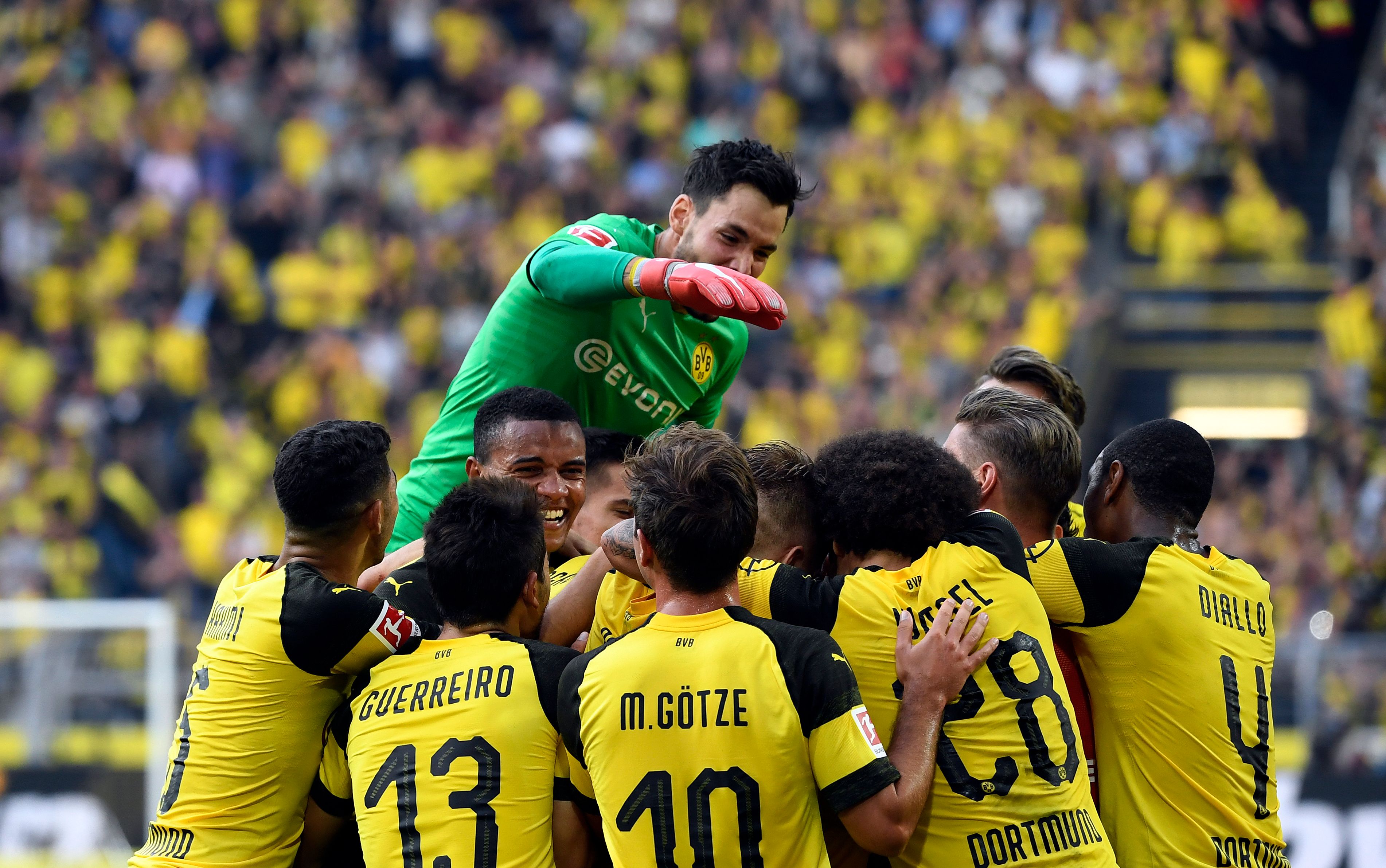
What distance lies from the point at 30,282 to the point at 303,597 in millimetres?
14076

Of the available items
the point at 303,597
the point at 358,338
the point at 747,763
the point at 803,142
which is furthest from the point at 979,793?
the point at 803,142

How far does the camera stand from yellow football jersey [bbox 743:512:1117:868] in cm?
329

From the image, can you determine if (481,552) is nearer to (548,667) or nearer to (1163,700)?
(548,667)

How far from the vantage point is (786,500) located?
369 centimetres

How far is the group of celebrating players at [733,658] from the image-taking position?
10.3 feet

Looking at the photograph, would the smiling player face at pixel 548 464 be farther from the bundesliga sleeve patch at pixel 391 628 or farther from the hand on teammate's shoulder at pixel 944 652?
A: the hand on teammate's shoulder at pixel 944 652

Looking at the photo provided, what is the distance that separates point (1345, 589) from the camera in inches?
457

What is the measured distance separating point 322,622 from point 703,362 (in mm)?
1757

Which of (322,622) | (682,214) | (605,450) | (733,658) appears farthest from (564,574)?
(682,214)

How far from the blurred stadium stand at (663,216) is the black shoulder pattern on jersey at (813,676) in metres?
9.84

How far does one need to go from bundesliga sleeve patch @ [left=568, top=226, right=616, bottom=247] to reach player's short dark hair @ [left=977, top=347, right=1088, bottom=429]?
1273 millimetres

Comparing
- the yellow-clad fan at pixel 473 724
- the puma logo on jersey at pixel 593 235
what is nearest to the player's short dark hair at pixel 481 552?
the yellow-clad fan at pixel 473 724

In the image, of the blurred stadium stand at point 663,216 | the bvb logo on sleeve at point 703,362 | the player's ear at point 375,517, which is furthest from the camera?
the blurred stadium stand at point 663,216

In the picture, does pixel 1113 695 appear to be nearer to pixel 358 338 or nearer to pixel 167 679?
pixel 167 679
